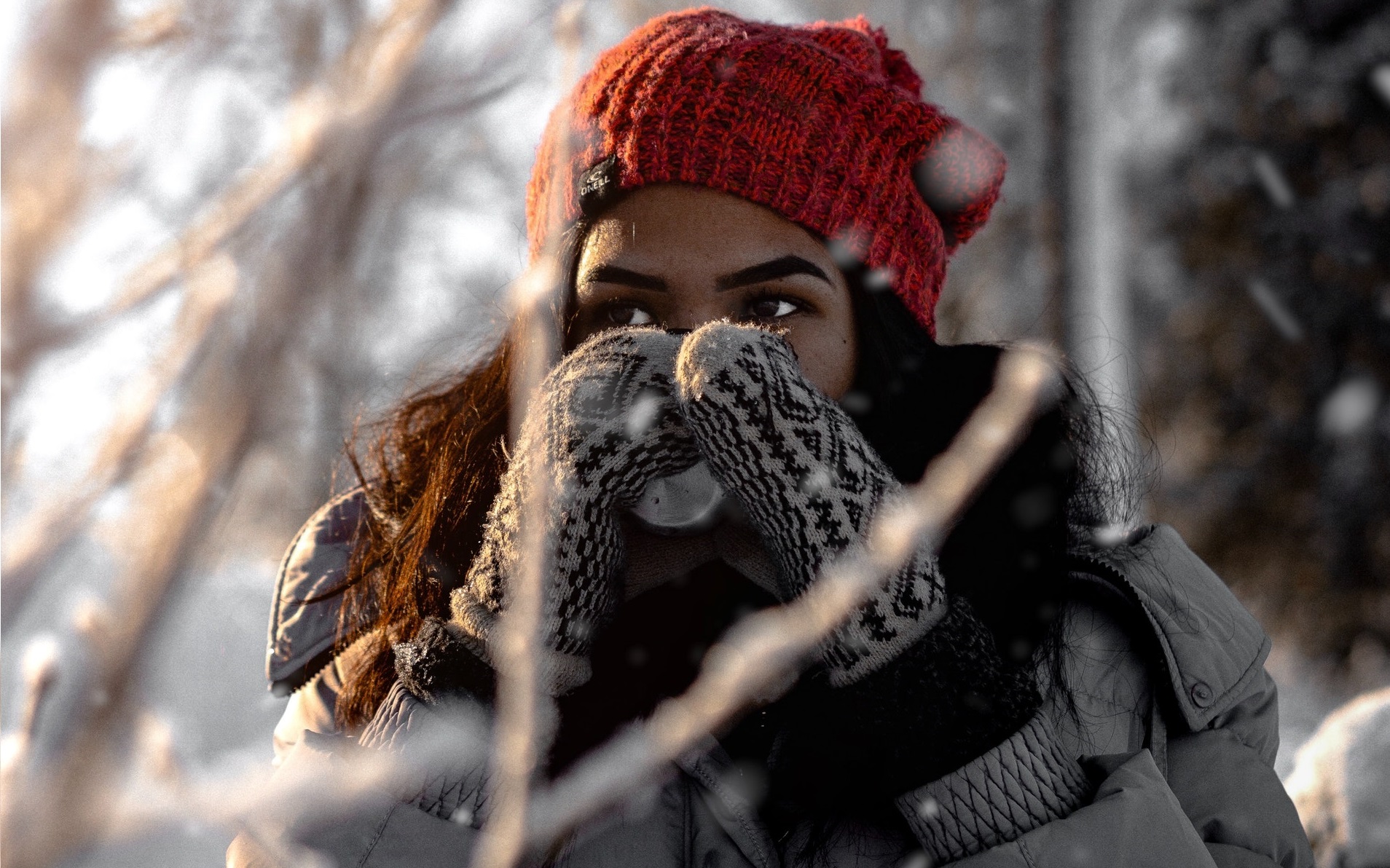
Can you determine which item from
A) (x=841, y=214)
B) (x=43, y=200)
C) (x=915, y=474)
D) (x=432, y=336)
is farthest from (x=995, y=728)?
(x=432, y=336)

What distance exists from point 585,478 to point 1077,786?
655mm

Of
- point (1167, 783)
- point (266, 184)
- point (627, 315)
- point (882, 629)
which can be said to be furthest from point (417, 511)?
point (266, 184)

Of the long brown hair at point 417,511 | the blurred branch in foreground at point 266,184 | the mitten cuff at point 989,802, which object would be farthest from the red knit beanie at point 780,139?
the blurred branch in foreground at point 266,184

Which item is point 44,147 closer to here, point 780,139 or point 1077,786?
point 1077,786

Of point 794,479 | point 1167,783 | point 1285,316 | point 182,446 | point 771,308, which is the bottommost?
point 1285,316

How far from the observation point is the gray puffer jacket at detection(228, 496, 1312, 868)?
109 centimetres

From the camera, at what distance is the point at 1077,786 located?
1139mm

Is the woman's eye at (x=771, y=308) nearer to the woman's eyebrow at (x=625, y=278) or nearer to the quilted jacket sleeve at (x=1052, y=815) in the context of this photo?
the woman's eyebrow at (x=625, y=278)

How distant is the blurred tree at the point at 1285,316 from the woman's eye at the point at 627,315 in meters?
5.42

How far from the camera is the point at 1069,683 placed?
1.32 m

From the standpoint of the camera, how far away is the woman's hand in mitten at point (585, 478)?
121 centimetres

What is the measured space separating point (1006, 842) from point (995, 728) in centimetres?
11

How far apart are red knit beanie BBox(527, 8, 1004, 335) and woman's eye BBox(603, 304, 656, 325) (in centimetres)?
15

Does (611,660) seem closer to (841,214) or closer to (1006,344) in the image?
(841,214)
